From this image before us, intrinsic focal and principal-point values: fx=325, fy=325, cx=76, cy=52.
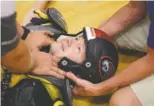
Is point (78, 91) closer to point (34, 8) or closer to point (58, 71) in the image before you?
point (58, 71)

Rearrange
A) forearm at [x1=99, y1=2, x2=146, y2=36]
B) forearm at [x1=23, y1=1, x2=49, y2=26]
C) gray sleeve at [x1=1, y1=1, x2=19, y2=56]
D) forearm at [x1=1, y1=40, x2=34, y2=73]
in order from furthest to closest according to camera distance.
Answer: forearm at [x1=23, y1=1, x2=49, y2=26] < forearm at [x1=99, y1=2, x2=146, y2=36] < forearm at [x1=1, y1=40, x2=34, y2=73] < gray sleeve at [x1=1, y1=1, x2=19, y2=56]

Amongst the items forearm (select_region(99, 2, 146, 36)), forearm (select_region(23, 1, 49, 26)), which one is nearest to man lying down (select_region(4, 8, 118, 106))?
forearm (select_region(99, 2, 146, 36))

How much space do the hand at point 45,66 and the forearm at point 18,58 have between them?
0.60 feet

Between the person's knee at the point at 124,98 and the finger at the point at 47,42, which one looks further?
the finger at the point at 47,42

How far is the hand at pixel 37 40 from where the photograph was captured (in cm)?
136

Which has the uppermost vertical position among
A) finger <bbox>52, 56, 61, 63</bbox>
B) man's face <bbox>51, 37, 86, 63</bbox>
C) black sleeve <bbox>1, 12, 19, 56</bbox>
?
black sleeve <bbox>1, 12, 19, 56</bbox>

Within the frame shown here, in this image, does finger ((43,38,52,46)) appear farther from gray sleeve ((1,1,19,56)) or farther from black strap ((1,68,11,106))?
gray sleeve ((1,1,19,56))

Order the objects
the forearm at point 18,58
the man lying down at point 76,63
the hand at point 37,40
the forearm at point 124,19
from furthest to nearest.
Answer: the forearm at point 124,19 → the hand at point 37,40 → the man lying down at point 76,63 → the forearm at point 18,58

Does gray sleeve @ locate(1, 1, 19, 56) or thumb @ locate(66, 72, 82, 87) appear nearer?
gray sleeve @ locate(1, 1, 19, 56)

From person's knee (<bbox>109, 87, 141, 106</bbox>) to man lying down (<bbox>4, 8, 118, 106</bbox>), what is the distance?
0.08 meters

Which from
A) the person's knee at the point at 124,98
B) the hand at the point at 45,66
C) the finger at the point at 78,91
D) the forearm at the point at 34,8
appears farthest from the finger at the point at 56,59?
the forearm at the point at 34,8

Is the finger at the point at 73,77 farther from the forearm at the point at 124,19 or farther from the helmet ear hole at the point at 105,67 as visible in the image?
the forearm at the point at 124,19

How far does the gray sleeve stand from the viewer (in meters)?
0.84

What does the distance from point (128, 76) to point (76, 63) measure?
0.71 ft
